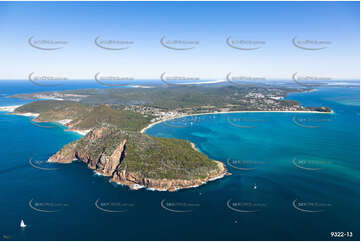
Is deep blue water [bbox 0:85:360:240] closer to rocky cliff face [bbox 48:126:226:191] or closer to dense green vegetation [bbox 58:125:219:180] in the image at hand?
rocky cliff face [bbox 48:126:226:191]

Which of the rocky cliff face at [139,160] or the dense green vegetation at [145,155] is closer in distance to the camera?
the rocky cliff face at [139,160]

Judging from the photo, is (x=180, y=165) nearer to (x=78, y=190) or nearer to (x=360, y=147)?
(x=78, y=190)

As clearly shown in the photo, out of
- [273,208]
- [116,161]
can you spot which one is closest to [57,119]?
[116,161]

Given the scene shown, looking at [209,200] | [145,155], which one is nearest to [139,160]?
[145,155]

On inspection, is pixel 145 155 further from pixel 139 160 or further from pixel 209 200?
pixel 209 200

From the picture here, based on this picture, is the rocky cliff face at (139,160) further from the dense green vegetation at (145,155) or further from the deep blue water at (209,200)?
the deep blue water at (209,200)

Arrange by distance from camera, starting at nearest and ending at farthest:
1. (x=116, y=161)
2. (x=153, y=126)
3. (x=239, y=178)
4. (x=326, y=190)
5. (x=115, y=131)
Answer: (x=326, y=190)
(x=239, y=178)
(x=116, y=161)
(x=115, y=131)
(x=153, y=126)

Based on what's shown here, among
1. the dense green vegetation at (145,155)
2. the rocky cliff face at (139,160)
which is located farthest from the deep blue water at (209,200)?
the dense green vegetation at (145,155)
